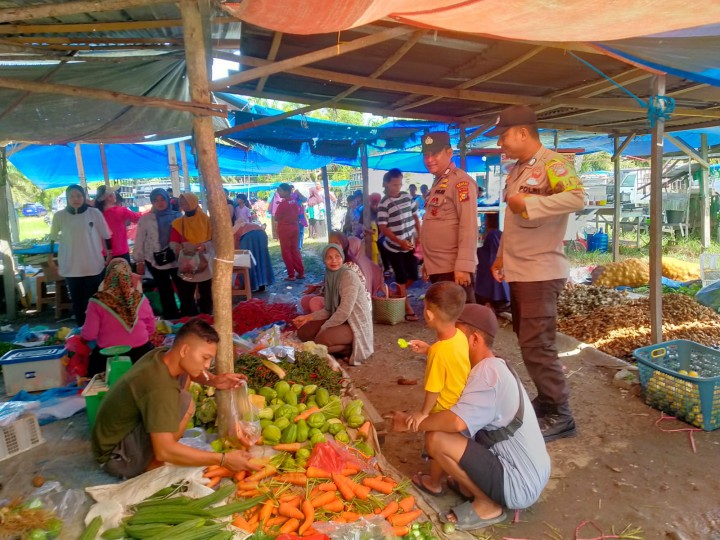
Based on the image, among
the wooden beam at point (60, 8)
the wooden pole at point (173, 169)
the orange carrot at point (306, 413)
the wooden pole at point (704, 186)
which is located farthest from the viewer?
the wooden pole at point (173, 169)

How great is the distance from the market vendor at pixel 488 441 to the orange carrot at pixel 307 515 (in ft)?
2.04

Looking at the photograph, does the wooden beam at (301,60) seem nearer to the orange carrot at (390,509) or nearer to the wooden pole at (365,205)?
the orange carrot at (390,509)

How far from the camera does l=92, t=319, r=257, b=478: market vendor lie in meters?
2.62

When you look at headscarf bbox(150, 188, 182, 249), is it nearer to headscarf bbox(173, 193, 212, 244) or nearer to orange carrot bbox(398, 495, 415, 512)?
headscarf bbox(173, 193, 212, 244)

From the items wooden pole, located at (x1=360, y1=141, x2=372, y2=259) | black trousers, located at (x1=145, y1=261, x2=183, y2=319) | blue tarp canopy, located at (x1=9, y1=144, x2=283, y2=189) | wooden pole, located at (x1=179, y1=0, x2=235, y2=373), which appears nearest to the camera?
wooden pole, located at (x1=179, y1=0, x2=235, y2=373)

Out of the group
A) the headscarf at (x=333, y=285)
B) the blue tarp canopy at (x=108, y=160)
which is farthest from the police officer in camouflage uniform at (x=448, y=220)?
the blue tarp canopy at (x=108, y=160)

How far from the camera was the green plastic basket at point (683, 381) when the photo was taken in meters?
3.59

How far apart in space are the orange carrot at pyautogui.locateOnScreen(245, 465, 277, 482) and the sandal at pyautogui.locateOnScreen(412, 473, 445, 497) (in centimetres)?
85

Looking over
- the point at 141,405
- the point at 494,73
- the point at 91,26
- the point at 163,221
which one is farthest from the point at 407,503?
the point at 163,221

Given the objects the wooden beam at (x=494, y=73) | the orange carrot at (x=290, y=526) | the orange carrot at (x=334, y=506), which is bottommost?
the orange carrot at (x=334, y=506)

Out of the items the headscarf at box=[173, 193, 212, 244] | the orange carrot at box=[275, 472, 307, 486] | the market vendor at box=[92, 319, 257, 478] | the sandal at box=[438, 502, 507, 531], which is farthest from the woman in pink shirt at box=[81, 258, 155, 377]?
the sandal at box=[438, 502, 507, 531]

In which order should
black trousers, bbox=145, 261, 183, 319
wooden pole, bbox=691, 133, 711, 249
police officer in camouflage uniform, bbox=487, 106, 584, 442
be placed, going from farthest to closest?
wooden pole, bbox=691, 133, 711, 249 < black trousers, bbox=145, 261, 183, 319 < police officer in camouflage uniform, bbox=487, 106, 584, 442

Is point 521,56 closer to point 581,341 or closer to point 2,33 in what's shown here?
point 581,341

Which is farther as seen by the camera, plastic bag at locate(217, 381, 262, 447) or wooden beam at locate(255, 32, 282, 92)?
wooden beam at locate(255, 32, 282, 92)
